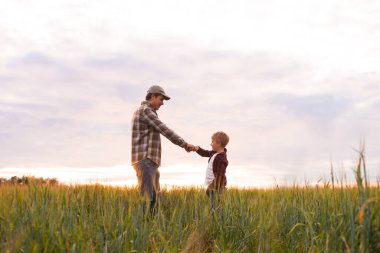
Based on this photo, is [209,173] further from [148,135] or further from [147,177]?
[148,135]

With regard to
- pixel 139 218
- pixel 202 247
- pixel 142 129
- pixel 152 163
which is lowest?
pixel 202 247

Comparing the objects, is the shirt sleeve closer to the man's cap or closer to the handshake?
the handshake

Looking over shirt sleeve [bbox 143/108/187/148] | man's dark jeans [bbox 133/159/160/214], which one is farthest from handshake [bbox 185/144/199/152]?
man's dark jeans [bbox 133/159/160/214]

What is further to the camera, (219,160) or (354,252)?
(219,160)

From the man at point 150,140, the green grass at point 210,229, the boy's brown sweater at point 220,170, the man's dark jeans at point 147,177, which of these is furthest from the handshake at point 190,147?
the green grass at point 210,229

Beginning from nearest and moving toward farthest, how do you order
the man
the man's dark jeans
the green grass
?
the green grass
the man's dark jeans
the man

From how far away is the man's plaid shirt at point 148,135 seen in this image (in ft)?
27.6

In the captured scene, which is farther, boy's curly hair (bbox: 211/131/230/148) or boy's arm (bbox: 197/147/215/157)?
boy's arm (bbox: 197/147/215/157)

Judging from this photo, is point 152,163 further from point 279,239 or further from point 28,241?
point 28,241

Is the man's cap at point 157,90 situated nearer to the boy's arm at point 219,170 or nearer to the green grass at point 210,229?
the boy's arm at point 219,170

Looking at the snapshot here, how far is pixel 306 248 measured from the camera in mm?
4590

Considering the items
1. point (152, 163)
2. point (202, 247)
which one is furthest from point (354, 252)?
point (152, 163)

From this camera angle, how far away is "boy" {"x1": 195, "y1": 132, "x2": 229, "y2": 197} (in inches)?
325

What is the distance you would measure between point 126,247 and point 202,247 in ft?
3.86
